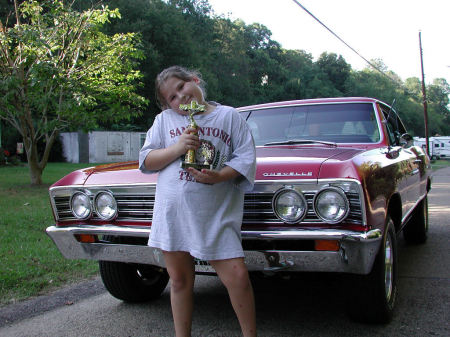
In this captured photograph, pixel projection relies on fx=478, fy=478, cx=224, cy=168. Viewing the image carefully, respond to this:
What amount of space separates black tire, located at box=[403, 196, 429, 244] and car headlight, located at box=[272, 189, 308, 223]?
3.48 meters

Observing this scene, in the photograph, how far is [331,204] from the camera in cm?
265

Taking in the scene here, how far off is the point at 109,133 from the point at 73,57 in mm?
17802

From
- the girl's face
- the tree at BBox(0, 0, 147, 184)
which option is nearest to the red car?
the girl's face

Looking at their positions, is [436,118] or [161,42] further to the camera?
[436,118]

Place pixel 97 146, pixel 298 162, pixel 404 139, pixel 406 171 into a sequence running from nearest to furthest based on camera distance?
pixel 298 162, pixel 406 171, pixel 404 139, pixel 97 146

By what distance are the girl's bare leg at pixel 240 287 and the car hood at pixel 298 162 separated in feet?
2.16

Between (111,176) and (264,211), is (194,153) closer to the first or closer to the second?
(264,211)

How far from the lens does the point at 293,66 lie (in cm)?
6656

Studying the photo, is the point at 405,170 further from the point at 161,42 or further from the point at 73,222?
the point at 161,42

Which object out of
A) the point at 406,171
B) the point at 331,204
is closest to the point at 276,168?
the point at 331,204

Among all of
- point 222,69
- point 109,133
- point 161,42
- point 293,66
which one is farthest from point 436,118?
point 109,133

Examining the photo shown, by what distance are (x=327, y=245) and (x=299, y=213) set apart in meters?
0.23

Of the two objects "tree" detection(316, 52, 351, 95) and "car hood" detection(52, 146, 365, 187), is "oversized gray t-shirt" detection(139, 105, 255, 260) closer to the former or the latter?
"car hood" detection(52, 146, 365, 187)

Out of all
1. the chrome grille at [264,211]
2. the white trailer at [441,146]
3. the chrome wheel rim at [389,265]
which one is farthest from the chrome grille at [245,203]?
the white trailer at [441,146]
